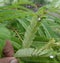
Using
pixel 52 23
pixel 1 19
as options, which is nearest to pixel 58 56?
pixel 1 19

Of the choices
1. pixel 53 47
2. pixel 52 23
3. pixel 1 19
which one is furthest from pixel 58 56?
pixel 52 23

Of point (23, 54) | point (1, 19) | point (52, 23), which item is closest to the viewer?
point (23, 54)

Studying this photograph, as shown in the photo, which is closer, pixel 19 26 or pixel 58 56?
pixel 58 56

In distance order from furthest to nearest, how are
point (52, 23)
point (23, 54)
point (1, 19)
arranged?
point (52, 23) < point (1, 19) < point (23, 54)

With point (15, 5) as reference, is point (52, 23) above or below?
below

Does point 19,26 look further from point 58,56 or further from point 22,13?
point 58,56

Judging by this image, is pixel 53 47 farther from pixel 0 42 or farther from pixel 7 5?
pixel 7 5
